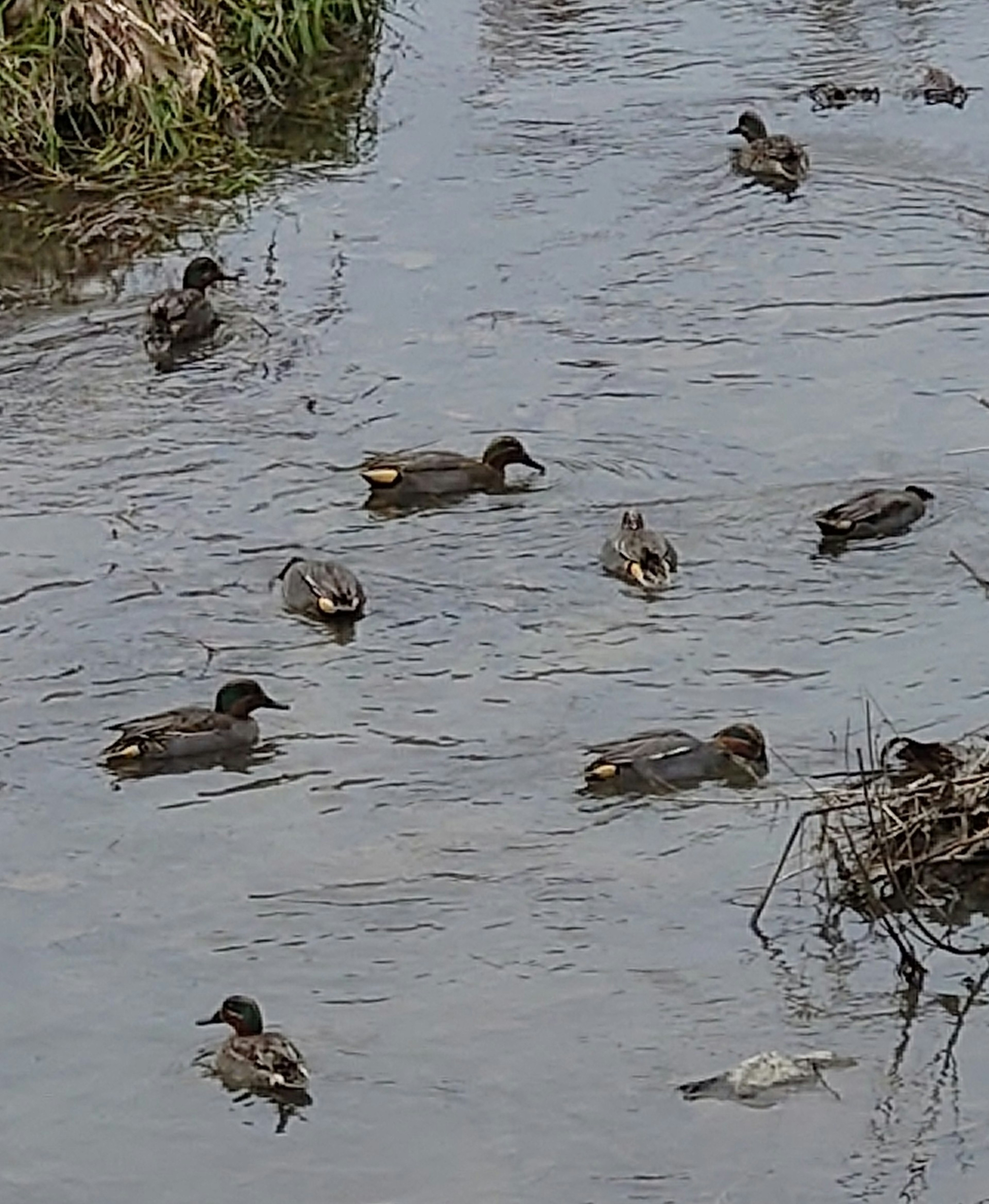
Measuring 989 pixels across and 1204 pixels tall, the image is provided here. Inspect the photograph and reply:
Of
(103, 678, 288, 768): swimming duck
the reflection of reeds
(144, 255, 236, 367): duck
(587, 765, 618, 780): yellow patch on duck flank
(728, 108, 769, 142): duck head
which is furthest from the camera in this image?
(728, 108, 769, 142): duck head

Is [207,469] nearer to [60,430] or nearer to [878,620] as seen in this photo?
[60,430]

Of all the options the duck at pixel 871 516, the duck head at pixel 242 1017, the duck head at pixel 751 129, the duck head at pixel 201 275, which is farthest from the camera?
the duck head at pixel 751 129

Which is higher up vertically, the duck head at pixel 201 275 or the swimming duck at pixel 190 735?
the duck head at pixel 201 275

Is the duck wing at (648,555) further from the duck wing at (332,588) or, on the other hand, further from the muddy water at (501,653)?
the duck wing at (332,588)

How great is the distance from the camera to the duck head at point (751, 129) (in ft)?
53.5

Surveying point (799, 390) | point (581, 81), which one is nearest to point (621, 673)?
point (799, 390)

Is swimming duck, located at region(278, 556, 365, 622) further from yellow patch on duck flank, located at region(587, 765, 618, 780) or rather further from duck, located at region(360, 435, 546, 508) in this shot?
yellow patch on duck flank, located at region(587, 765, 618, 780)

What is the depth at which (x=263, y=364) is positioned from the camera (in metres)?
13.9

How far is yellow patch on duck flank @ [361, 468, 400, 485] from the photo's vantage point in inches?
486

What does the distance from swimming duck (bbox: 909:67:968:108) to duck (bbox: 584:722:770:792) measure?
26.9 feet

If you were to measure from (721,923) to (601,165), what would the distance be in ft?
26.0

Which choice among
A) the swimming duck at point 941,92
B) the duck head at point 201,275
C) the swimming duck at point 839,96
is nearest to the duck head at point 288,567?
A: the duck head at point 201,275

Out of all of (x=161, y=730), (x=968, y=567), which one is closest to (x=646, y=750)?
(x=968, y=567)

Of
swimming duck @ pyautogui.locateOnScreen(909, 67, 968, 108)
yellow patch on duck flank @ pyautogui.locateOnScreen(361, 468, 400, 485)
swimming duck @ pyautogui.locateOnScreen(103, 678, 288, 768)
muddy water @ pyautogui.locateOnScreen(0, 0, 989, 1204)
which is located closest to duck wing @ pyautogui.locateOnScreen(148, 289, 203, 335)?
muddy water @ pyautogui.locateOnScreen(0, 0, 989, 1204)
